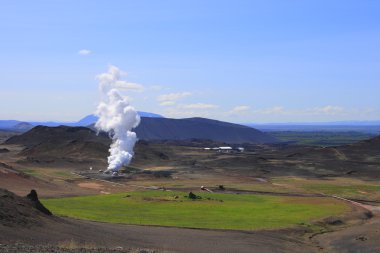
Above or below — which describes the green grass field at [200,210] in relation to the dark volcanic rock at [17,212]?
below

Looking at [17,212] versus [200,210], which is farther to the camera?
[200,210]

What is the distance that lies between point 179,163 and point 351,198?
74.5m

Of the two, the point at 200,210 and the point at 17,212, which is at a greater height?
the point at 17,212

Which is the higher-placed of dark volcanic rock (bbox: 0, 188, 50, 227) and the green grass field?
dark volcanic rock (bbox: 0, 188, 50, 227)

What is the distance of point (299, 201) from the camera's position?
7538cm

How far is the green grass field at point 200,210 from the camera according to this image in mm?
53031

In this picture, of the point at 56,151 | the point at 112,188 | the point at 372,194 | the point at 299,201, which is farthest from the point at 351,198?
the point at 56,151

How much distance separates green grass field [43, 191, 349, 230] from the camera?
53.0 m

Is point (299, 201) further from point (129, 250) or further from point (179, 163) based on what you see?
point (179, 163)

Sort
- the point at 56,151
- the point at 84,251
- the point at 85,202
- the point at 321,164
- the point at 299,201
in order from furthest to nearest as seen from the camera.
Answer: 1. the point at 56,151
2. the point at 321,164
3. the point at 299,201
4. the point at 85,202
5. the point at 84,251

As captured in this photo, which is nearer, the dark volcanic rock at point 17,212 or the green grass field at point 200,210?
the dark volcanic rock at point 17,212

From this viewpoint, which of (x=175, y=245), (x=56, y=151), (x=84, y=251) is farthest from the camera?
(x=56, y=151)

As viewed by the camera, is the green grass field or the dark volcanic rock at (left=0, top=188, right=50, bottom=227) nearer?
the dark volcanic rock at (left=0, top=188, right=50, bottom=227)

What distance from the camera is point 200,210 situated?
207ft
